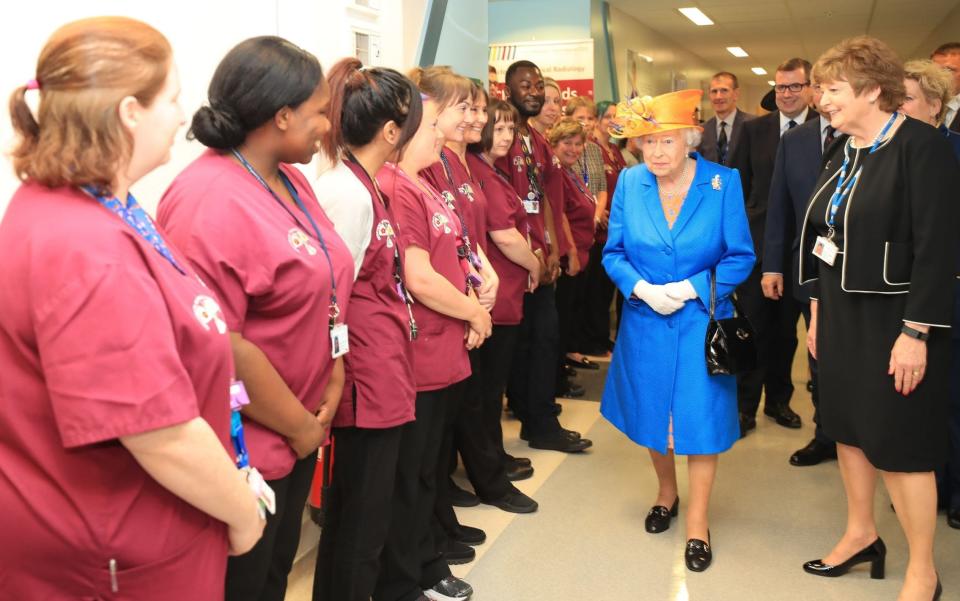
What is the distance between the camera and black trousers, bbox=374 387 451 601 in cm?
238

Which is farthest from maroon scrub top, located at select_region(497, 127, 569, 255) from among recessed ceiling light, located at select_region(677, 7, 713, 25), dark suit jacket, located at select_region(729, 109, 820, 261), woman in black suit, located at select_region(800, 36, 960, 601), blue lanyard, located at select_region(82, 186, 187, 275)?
recessed ceiling light, located at select_region(677, 7, 713, 25)

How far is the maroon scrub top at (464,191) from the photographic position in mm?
2947

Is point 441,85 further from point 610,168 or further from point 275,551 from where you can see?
point 610,168

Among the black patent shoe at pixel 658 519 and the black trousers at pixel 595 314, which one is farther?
the black trousers at pixel 595 314

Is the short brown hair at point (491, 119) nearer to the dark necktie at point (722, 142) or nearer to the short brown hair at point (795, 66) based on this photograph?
the short brown hair at point (795, 66)

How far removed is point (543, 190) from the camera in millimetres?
4230

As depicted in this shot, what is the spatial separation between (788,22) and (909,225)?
10139 mm

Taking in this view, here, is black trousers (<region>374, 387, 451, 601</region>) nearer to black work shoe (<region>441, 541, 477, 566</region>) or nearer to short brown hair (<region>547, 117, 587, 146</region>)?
black work shoe (<region>441, 541, 477, 566</region>)

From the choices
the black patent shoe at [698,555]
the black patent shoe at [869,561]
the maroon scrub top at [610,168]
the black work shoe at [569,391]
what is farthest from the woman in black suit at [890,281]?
the maroon scrub top at [610,168]

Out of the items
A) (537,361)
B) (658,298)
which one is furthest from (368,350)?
(537,361)

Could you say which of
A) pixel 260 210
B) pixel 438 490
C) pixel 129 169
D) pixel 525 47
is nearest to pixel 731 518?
pixel 438 490

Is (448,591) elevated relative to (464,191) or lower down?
lower down

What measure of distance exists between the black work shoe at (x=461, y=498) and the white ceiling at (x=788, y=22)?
305 inches

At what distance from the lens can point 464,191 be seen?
3148mm
